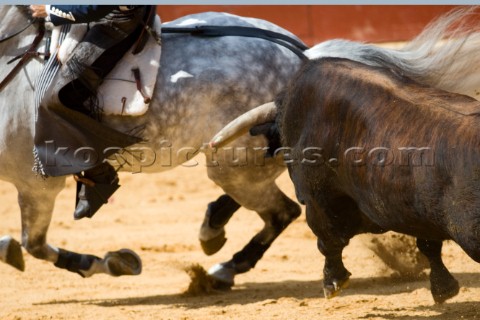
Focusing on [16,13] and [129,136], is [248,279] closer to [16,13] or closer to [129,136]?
[129,136]

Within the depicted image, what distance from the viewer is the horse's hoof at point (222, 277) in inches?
239

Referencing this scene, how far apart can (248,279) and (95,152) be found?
1.63 m

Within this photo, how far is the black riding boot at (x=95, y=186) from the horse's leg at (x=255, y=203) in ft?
1.98

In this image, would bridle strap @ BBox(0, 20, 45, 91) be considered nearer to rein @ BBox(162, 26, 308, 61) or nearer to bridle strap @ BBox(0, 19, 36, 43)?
bridle strap @ BBox(0, 19, 36, 43)

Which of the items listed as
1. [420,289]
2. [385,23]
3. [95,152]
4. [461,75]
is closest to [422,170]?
[461,75]

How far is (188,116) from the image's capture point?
5371 millimetres

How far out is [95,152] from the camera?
544cm

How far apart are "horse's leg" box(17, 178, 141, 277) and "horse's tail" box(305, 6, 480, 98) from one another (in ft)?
6.03

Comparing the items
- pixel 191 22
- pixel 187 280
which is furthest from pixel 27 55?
pixel 187 280

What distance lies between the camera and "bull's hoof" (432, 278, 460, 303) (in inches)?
189

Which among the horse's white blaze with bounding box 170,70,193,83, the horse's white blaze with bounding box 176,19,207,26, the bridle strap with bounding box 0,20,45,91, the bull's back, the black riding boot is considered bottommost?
Answer: the black riding boot

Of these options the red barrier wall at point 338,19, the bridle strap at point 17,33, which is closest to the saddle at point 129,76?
the bridle strap at point 17,33

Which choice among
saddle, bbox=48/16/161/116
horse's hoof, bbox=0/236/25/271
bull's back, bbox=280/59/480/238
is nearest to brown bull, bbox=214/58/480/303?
bull's back, bbox=280/59/480/238

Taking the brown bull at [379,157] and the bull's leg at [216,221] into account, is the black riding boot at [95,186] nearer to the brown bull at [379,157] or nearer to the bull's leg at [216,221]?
the bull's leg at [216,221]
